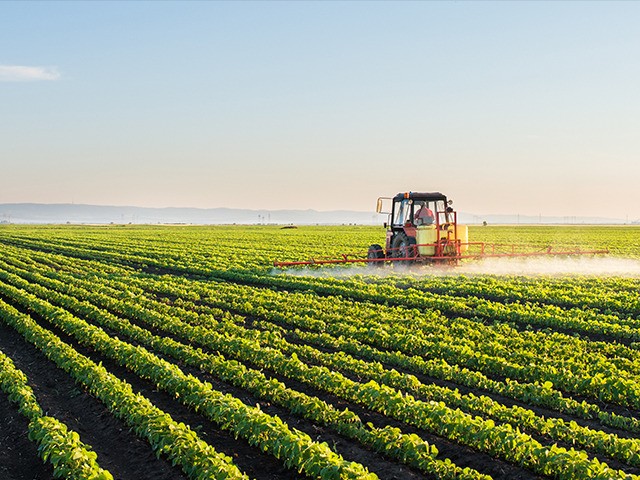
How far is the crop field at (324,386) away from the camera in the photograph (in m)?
6.93

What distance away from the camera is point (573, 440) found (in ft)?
24.2

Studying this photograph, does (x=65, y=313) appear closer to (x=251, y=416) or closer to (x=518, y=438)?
(x=251, y=416)

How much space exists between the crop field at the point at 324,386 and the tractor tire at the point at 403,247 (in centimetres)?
496

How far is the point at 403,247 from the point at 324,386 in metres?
14.8

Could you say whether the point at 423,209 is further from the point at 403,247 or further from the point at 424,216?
the point at 403,247

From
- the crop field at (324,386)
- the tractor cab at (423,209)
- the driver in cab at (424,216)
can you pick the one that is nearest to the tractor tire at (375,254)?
the tractor cab at (423,209)

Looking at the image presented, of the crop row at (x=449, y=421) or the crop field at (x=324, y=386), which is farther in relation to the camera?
the crop field at (x=324, y=386)

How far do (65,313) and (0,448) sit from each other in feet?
24.7

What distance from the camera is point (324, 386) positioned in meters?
9.32

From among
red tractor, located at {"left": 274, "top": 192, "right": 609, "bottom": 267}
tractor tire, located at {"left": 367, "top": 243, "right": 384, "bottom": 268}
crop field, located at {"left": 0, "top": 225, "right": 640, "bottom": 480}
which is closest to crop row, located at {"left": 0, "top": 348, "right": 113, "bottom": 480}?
crop field, located at {"left": 0, "top": 225, "right": 640, "bottom": 480}

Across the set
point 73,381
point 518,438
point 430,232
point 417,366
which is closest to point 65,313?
point 73,381

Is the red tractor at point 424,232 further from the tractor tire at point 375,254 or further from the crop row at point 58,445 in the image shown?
the crop row at point 58,445

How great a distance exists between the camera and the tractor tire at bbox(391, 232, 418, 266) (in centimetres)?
2345

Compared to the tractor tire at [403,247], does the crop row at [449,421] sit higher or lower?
lower
